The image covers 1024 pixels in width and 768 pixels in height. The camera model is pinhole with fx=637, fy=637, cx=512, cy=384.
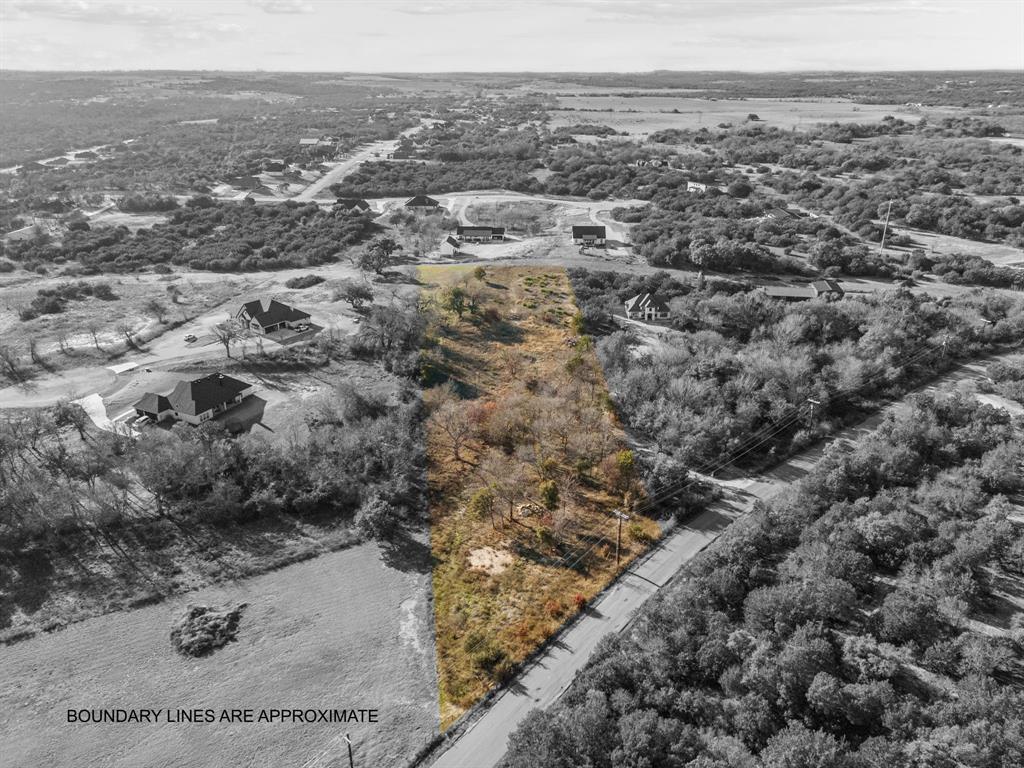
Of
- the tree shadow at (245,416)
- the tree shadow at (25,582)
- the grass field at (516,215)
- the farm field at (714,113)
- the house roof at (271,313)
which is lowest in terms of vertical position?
the tree shadow at (25,582)

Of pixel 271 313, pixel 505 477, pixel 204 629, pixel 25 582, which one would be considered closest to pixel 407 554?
pixel 505 477

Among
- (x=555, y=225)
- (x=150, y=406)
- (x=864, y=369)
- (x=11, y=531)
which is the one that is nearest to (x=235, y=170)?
(x=555, y=225)

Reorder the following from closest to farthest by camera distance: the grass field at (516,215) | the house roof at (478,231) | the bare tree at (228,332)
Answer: the bare tree at (228,332) < the house roof at (478,231) < the grass field at (516,215)

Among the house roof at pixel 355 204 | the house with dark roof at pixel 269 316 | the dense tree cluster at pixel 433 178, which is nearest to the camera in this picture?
the house with dark roof at pixel 269 316

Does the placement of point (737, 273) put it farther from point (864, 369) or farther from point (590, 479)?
point (590, 479)

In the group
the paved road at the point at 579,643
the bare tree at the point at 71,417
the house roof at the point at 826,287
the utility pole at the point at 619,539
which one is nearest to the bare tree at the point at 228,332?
the bare tree at the point at 71,417

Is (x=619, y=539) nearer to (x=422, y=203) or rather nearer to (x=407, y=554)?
(x=407, y=554)

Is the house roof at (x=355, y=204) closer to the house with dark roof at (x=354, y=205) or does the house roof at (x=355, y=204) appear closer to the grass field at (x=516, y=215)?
the house with dark roof at (x=354, y=205)
